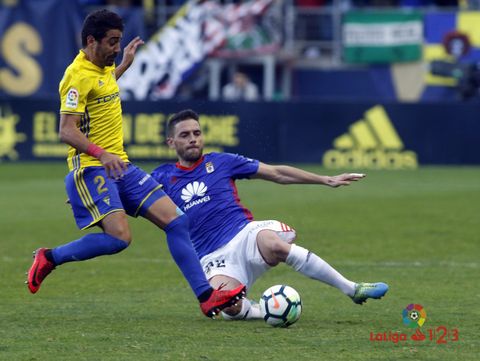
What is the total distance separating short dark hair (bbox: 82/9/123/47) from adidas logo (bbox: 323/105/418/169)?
683 inches

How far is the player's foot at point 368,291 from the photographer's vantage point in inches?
325

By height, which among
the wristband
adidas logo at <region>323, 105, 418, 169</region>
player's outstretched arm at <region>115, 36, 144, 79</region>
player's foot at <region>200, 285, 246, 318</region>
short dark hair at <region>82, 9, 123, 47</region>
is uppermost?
short dark hair at <region>82, 9, 123, 47</region>

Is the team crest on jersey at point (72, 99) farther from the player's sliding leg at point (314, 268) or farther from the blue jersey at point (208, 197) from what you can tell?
the player's sliding leg at point (314, 268)

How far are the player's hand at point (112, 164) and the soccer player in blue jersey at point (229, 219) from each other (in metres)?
0.76

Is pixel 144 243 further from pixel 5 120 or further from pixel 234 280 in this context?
pixel 5 120

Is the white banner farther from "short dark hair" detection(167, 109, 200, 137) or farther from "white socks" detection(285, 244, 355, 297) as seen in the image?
"white socks" detection(285, 244, 355, 297)

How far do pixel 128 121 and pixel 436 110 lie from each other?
6527 mm

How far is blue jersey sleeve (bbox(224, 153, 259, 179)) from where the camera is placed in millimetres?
8836

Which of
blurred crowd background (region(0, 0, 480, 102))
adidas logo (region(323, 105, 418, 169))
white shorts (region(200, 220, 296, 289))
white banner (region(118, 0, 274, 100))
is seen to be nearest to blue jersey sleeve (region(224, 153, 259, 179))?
white shorts (region(200, 220, 296, 289))

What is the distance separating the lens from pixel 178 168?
354 inches

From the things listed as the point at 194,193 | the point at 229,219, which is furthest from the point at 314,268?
the point at 194,193

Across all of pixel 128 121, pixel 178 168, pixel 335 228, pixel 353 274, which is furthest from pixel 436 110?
pixel 178 168

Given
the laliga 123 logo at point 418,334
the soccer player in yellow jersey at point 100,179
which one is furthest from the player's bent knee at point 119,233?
the laliga 123 logo at point 418,334

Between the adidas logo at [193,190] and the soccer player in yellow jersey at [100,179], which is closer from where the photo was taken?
the soccer player in yellow jersey at [100,179]
